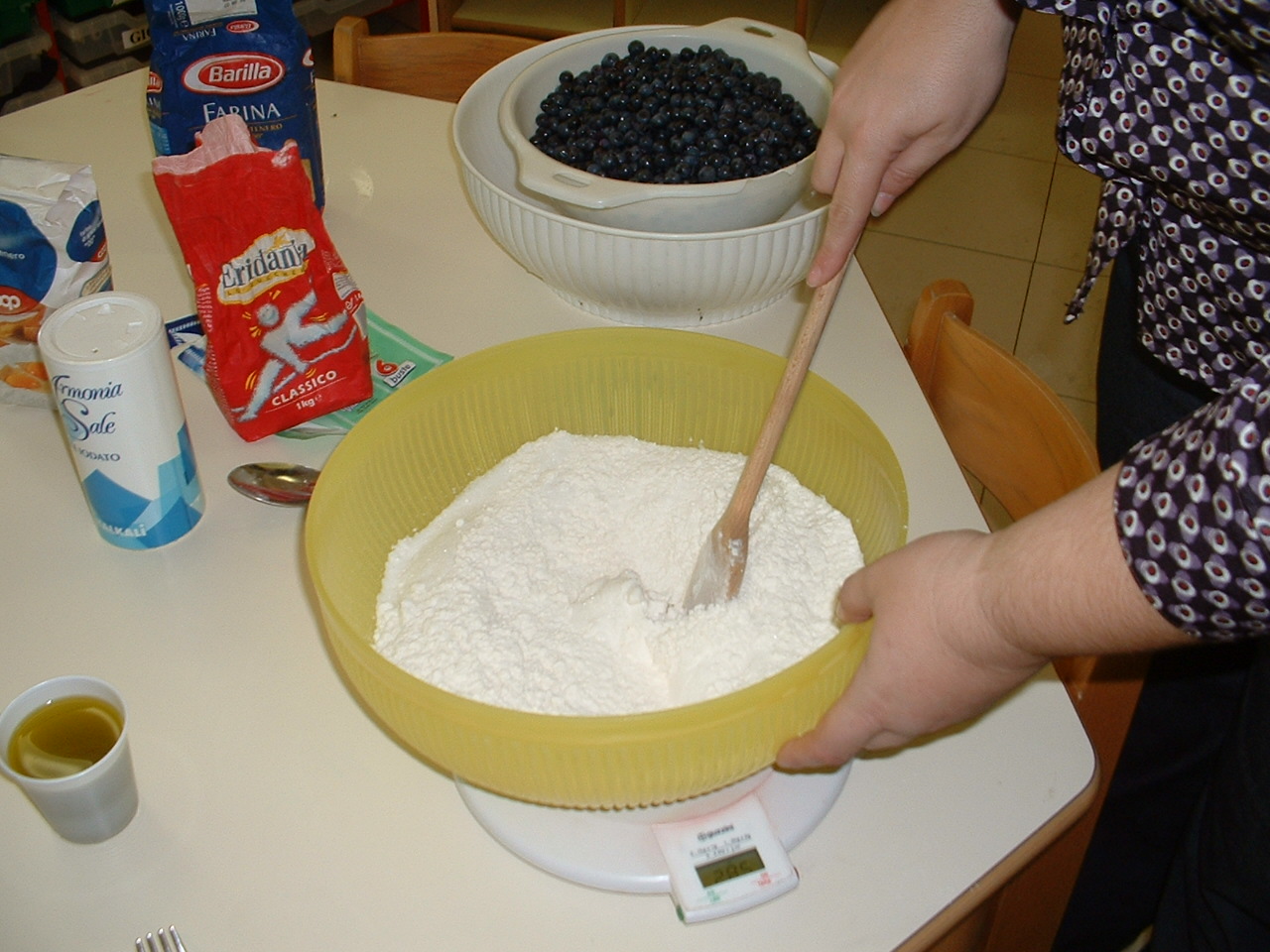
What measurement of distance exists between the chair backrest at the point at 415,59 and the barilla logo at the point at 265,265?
0.69 metres

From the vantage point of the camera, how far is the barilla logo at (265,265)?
869 mm

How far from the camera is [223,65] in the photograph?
105 centimetres

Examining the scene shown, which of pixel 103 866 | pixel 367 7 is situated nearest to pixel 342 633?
pixel 103 866

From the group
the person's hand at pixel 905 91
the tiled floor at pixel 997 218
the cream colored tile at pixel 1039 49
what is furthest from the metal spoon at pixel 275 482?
the cream colored tile at pixel 1039 49

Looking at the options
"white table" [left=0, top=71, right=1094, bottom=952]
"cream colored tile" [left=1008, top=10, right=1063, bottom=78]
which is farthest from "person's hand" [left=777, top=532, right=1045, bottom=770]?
"cream colored tile" [left=1008, top=10, right=1063, bottom=78]

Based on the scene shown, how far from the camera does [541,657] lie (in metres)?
0.70

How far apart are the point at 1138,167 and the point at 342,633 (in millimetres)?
658

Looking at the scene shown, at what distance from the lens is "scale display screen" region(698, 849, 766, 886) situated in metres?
0.67

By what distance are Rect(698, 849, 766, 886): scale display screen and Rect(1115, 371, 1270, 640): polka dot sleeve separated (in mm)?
288

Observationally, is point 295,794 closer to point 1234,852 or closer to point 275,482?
point 275,482

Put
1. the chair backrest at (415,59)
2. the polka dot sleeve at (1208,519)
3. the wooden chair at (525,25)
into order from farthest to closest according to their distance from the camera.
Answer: the wooden chair at (525,25) < the chair backrest at (415,59) < the polka dot sleeve at (1208,519)

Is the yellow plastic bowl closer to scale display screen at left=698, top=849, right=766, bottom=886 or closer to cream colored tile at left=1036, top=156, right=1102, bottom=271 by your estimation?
scale display screen at left=698, top=849, right=766, bottom=886

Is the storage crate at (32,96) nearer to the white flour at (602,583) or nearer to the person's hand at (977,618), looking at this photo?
the white flour at (602,583)

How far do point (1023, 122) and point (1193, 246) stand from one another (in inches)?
94.2
